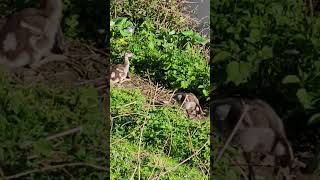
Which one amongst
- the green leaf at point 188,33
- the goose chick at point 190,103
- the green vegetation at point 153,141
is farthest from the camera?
the green leaf at point 188,33

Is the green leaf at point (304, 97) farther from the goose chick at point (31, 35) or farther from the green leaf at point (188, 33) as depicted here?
the goose chick at point (31, 35)

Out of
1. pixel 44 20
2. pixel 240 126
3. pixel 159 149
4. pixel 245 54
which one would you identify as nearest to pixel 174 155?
pixel 159 149

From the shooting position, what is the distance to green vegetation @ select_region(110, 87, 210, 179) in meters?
3.45

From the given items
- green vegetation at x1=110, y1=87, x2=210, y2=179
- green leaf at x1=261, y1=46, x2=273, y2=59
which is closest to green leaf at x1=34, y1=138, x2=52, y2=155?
green vegetation at x1=110, y1=87, x2=210, y2=179

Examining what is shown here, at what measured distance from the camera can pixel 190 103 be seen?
3.58 metres

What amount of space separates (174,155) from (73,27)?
2.55ft

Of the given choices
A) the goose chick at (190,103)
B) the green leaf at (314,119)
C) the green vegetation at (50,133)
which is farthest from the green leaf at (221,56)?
the green vegetation at (50,133)

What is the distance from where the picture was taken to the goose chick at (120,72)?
3607mm

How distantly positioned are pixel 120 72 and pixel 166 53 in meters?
0.26

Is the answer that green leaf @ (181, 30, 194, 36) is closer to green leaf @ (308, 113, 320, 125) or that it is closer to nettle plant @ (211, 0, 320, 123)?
nettle plant @ (211, 0, 320, 123)

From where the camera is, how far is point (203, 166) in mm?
3465

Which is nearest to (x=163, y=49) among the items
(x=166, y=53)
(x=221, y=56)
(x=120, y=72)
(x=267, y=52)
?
(x=166, y=53)

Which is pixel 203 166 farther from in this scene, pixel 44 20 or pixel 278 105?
pixel 44 20

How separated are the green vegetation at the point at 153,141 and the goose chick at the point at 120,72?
8 centimetres
